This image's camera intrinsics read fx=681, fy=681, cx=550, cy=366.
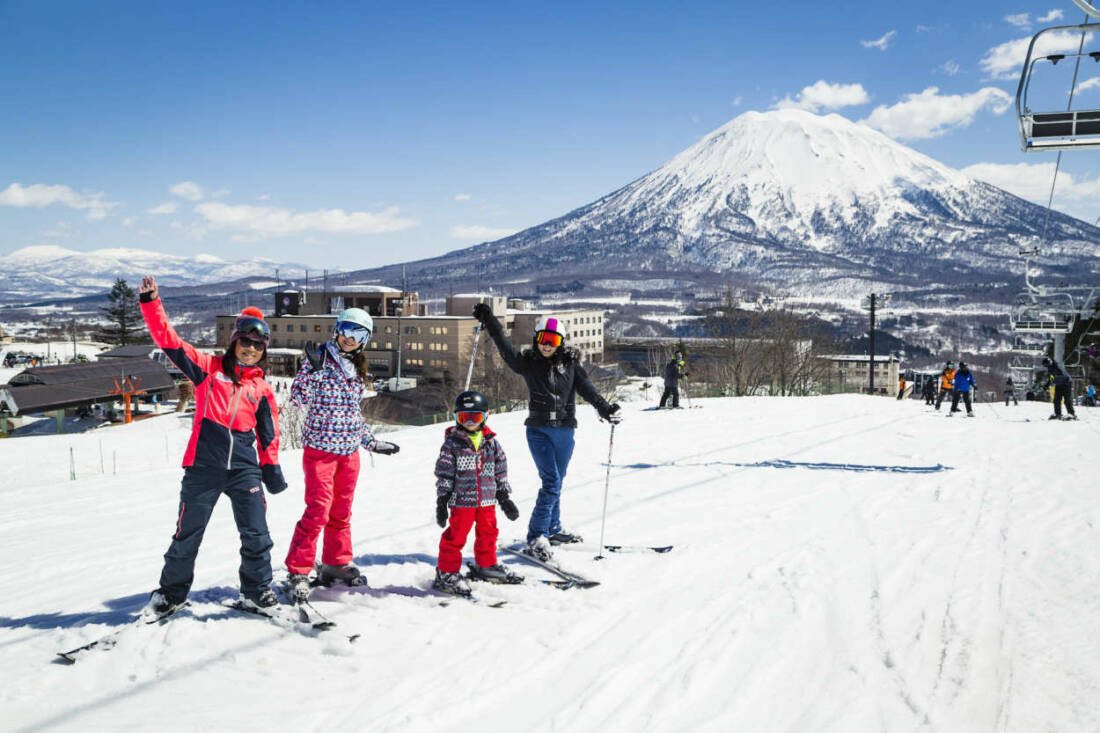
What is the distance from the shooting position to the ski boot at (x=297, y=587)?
13.0 ft

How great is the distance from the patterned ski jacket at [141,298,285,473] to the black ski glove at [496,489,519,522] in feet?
4.43

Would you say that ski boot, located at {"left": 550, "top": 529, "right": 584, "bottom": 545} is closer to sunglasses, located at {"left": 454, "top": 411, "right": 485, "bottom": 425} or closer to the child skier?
the child skier

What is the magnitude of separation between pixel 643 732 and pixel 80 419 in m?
41.9

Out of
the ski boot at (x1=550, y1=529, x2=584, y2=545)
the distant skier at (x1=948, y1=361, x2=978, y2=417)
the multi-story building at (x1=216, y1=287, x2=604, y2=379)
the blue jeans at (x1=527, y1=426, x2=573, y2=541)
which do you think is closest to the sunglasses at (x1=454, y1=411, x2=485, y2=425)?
the blue jeans at (x1=527, y1=426, x2=573, y2=541)

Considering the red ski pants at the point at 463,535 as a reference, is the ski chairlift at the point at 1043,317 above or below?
above

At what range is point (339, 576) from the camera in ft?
14.7

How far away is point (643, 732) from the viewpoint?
2.90m

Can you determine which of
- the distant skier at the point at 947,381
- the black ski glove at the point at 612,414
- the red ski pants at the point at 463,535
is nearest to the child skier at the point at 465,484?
the red ski pants at the point at 463,535

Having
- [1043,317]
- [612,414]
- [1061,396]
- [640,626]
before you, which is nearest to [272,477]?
[640,626]

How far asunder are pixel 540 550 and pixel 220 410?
2.44 metres

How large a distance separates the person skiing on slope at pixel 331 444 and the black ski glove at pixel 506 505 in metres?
0.91

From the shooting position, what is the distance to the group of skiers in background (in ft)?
12.4

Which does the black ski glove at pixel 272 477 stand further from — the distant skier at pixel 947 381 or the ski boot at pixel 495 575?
the distant skier at pixel 947 381

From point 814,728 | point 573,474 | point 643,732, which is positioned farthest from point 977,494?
point 643,732
